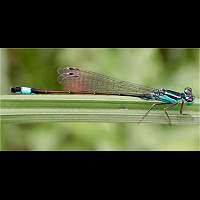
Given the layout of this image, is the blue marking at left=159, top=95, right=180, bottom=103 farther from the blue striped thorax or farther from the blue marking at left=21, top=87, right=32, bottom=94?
the blue marking at left=21, top=87, right=32, bottom=94

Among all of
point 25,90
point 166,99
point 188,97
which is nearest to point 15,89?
point 25,90

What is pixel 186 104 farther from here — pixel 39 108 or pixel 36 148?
pixel 36 148


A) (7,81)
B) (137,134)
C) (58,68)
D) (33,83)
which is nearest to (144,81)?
(137,134)

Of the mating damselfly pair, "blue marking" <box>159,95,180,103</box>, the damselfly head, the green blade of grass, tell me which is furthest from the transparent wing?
the green blade of grass

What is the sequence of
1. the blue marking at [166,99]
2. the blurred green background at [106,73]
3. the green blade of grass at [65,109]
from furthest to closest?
the blurred green background at [106,73]
the blue marking at [166,99]
the green blade of grass at [65,109]

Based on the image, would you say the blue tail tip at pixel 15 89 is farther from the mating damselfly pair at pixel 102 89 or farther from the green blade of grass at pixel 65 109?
the green blade of grass at pixel 65 109

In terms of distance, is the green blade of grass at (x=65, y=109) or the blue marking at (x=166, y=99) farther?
the blue marking at (x=166, y=99)

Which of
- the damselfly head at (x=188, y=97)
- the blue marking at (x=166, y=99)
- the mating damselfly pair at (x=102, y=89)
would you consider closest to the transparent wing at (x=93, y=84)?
the mating damselfly pair at (x=102, y=89)
